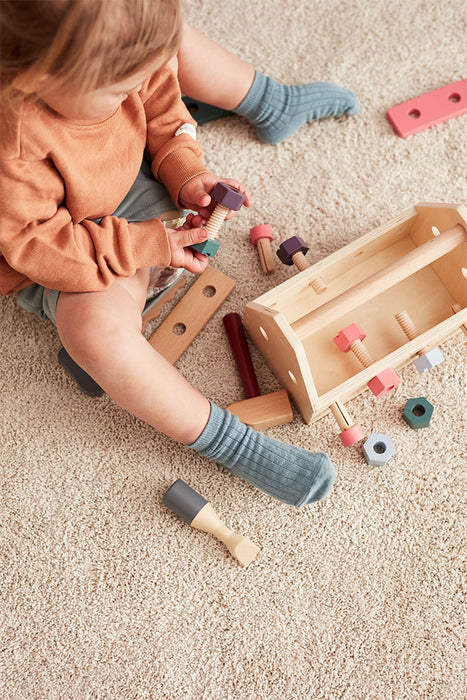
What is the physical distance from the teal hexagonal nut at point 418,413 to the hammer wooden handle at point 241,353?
0.20 meters

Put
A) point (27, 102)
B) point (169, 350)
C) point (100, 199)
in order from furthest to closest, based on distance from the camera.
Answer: point (169, 350), point (100, 199), point (27, 102)

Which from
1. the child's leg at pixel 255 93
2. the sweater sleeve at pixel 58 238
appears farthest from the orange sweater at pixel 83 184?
the child's leg at pixel 255 93

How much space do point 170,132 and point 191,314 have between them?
253 mm

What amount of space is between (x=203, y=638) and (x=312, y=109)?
0.77 metres

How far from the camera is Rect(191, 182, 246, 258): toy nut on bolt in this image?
0.68m

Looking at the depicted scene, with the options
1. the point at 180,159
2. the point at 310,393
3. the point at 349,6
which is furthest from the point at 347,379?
the point at 349,6

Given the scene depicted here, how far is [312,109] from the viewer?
95 cm

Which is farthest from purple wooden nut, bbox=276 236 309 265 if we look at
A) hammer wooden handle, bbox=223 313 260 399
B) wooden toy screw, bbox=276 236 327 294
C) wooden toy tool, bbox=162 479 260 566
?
wooden toy tool, bbox=162 479 260 566

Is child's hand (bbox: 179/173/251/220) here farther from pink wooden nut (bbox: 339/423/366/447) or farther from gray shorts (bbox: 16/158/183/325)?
pink wooden nut (bbox: 339/423/366/447)

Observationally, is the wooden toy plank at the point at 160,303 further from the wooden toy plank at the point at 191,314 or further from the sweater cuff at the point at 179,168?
the sweater cuff at the point at 179,168

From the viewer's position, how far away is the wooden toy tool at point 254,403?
82 centimetres

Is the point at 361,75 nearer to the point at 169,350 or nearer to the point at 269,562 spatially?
the point at 169,350

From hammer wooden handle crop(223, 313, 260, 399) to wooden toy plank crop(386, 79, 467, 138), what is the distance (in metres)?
0.41

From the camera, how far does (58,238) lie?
0.65m
